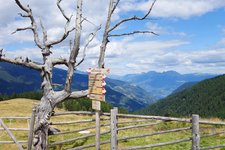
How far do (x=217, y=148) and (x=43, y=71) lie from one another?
8.63 metres

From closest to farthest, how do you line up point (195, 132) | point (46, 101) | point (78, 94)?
point (195, 132) → point (46, 101) → point (78, 94)

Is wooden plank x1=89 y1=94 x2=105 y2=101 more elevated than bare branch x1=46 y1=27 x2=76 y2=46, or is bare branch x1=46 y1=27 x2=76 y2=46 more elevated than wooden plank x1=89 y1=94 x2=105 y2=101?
bare branch x1=46 y1=27 x2=76 y2=46

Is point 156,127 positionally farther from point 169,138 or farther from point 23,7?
point 23,7

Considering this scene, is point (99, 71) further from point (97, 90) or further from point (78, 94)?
Answer: point (78, 94)

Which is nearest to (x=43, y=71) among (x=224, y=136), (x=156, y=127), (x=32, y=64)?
(x=32, y=64)

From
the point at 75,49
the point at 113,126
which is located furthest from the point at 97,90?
the point at 75,49

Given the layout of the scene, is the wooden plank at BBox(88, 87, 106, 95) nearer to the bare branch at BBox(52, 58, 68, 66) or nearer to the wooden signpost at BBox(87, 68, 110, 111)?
the wooden signpost at BBox(87, 68, 110, 111)

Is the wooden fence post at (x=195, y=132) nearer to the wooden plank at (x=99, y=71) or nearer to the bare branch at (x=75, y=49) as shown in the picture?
the wooden plank at (x=99, y=71)

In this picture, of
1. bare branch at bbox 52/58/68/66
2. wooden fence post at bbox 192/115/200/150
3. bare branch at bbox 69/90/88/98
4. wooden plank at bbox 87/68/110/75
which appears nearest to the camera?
wooden plank at bbox 87/68/110/75

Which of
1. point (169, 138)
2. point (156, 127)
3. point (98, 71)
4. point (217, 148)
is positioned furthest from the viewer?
point (156, 127)

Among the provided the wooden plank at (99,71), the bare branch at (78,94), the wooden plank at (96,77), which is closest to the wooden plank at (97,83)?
the wooden plank at (96,77)

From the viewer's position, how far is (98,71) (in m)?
13.2

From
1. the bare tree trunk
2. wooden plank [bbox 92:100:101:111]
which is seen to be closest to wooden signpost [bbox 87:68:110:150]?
wooden plank [bbox 92:100:101:111]

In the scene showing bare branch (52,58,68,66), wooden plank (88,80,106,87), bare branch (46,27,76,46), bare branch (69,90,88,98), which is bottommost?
bare branch (69,90,88,98)
